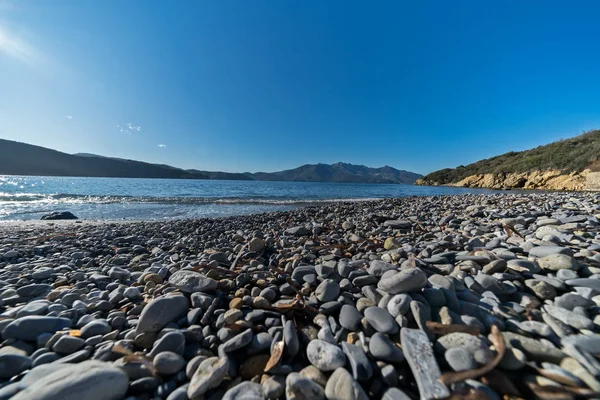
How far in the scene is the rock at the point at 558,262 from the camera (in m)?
1.78

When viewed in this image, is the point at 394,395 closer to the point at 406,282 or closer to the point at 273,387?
the point at 273,387

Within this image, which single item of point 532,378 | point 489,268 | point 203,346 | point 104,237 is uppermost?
point 489,268

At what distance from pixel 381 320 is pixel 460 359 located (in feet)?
1.45

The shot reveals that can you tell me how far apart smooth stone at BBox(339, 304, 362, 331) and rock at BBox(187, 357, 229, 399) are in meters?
0.77

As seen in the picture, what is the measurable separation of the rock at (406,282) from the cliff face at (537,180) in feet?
85.1

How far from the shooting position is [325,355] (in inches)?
49.6

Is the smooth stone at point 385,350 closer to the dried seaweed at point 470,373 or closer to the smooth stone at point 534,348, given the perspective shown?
the dried seaweed at point 470,373

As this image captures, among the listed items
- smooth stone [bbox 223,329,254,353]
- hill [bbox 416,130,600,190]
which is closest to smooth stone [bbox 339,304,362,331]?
smooth stone [bbox 223,329,254,353]

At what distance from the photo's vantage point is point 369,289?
1.79m

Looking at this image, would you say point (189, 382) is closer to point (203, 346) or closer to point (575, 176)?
point (203, 346)

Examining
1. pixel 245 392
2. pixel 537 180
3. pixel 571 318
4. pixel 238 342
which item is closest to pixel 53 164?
pixel 238 342

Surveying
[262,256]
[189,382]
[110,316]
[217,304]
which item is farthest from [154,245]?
[189,382]

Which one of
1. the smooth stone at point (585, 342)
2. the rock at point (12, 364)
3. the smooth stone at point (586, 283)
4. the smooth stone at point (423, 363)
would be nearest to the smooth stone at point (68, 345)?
the rock at point (12, 364)

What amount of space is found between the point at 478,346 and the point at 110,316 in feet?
8.51
